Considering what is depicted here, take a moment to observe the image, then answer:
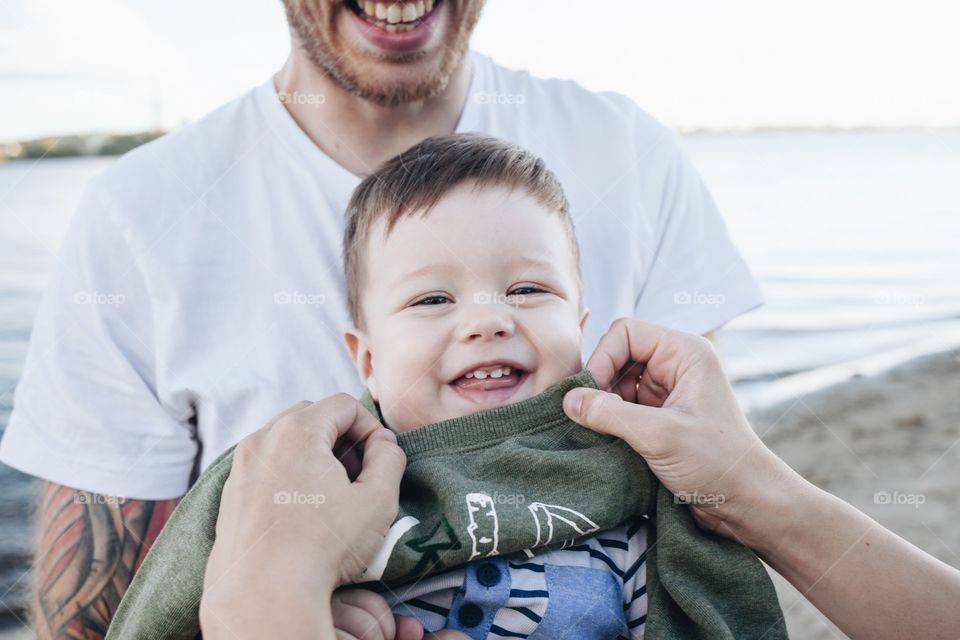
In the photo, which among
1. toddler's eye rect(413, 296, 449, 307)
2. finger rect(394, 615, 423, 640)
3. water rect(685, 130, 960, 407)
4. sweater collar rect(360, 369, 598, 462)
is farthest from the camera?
water rect(685, 130, 960, 407)

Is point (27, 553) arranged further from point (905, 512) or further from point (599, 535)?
point (905, 512)

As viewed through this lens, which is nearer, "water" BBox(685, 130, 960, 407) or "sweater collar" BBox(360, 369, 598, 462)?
"sweater collar" BBox(360, 369, 598, 462)

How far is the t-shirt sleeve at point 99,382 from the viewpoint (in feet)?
7.18

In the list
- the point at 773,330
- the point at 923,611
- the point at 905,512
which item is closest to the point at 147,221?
the point at 923,611

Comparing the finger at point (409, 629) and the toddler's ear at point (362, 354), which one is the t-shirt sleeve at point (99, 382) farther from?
the finger at point (409, 629)

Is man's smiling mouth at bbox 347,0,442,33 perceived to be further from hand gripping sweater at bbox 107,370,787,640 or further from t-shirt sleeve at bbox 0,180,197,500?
hand gripping sweater at bbox 107,370,787,640

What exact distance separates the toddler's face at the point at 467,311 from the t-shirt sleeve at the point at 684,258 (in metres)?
0.56

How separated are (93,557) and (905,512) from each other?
129 inches

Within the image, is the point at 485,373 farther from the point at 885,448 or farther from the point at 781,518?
the point at 885,448

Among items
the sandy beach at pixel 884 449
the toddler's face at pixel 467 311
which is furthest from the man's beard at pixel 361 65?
the sandy beach at pixel 884 449
